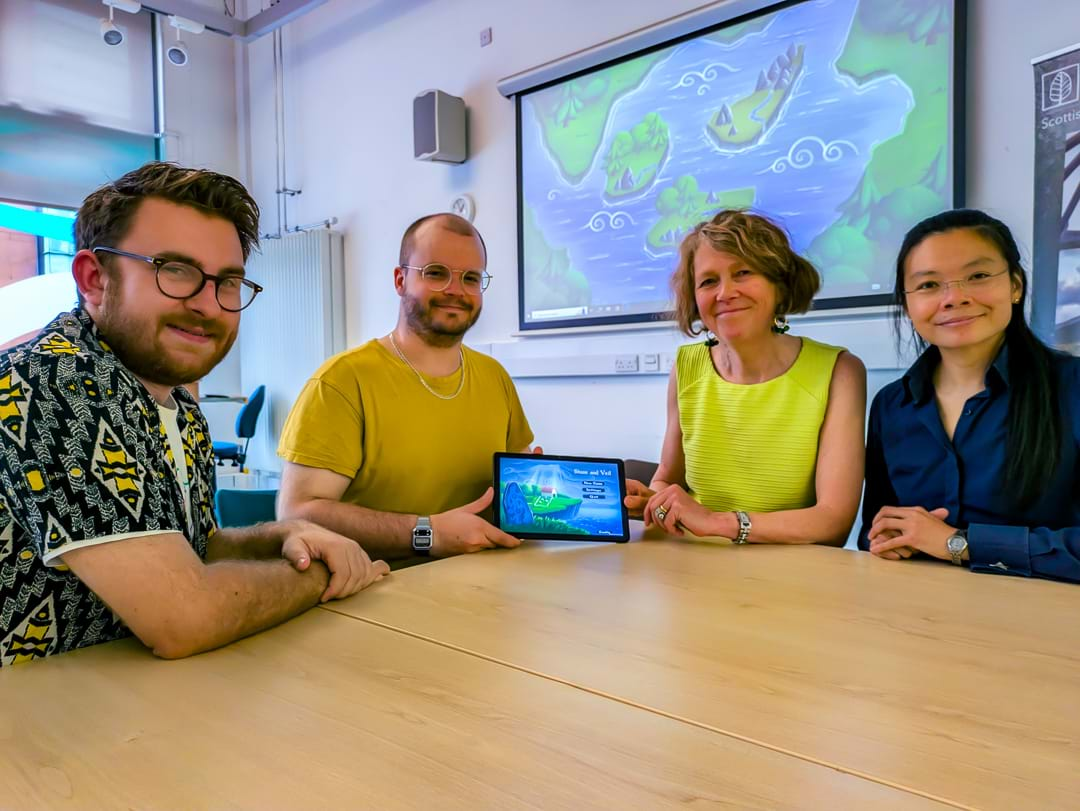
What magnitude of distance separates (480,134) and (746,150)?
162cm

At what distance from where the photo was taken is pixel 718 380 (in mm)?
1879

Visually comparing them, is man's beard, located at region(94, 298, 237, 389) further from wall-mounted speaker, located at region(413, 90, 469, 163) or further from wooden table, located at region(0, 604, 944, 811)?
wall-mounted speaker, located at region(413, 90, 469, 163)

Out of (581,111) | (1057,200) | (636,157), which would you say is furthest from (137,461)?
(581,111)

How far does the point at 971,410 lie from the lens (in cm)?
159

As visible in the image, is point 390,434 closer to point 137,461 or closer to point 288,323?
point 137,461

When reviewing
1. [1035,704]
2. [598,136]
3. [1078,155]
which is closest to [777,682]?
[1035,704]

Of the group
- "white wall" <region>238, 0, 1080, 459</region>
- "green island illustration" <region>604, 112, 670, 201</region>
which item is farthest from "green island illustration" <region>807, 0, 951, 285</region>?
"green island illustration" <region>604, 112, 670, 201</region>

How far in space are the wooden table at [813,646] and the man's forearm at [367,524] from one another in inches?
8.0

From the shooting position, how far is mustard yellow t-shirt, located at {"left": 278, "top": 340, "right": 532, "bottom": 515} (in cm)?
175

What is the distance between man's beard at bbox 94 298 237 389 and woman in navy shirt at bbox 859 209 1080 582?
1321 millimetres

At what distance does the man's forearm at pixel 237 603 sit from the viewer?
0.91 m

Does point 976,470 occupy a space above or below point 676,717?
above

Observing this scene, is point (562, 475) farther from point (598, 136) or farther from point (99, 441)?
point (598, 136)

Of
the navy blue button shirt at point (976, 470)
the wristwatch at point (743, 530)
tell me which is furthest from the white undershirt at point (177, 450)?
the navy blue button shirt at point (976, 470)
